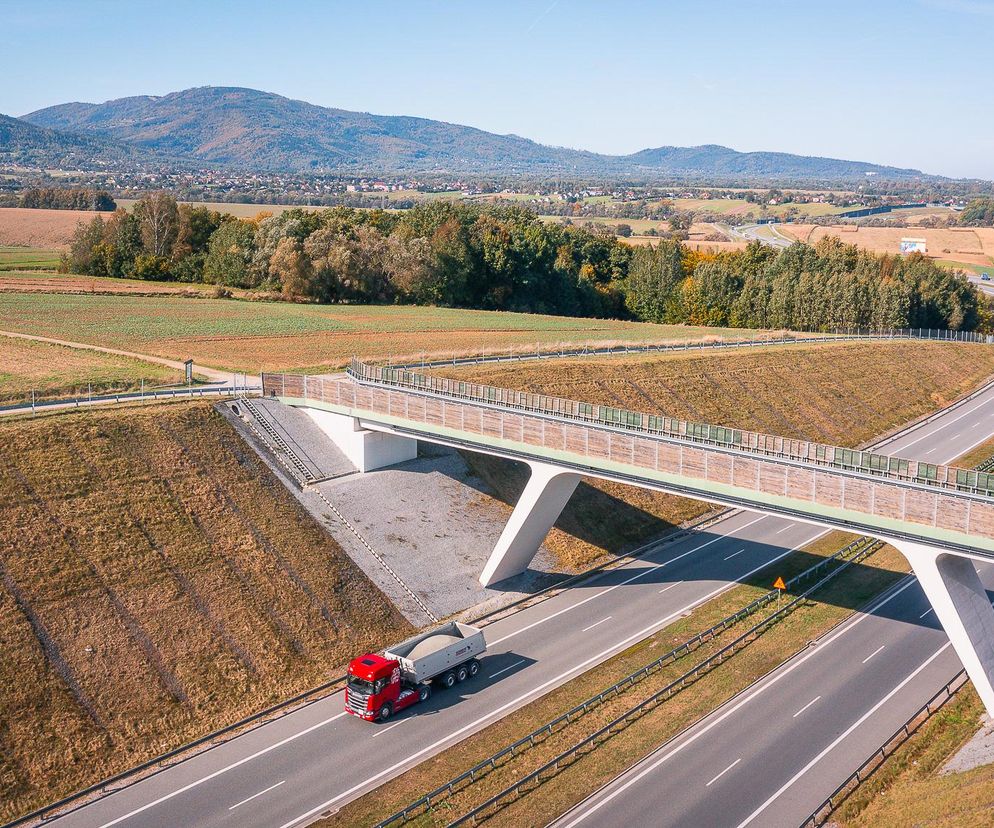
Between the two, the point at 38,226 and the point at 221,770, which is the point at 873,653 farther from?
the point at 38,226

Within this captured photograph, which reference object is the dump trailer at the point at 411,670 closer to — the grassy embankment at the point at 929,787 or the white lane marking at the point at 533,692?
the white lane marking at the point at 533,692

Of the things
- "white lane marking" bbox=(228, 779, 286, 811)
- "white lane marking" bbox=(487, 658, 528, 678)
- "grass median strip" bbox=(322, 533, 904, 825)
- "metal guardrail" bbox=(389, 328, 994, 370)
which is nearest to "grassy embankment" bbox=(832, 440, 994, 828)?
"grass median strip" bbox=(322, 533, 904, 825)

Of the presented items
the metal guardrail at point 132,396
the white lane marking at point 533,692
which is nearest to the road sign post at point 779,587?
the white lane marking at point 533,692

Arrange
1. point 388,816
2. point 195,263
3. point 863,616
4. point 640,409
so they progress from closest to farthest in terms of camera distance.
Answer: point 388,816, point 863,616, point 640,409, point 195,263

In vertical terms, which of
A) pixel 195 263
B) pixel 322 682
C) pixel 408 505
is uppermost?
pixel 195 263

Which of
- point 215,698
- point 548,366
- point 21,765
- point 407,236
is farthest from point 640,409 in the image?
point 407,236

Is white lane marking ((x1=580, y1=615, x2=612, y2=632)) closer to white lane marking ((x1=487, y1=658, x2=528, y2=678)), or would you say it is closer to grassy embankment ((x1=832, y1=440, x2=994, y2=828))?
white lane marking ((x1=487, y1=658, x2=528, y2=678))

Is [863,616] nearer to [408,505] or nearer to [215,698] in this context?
[408,505]
